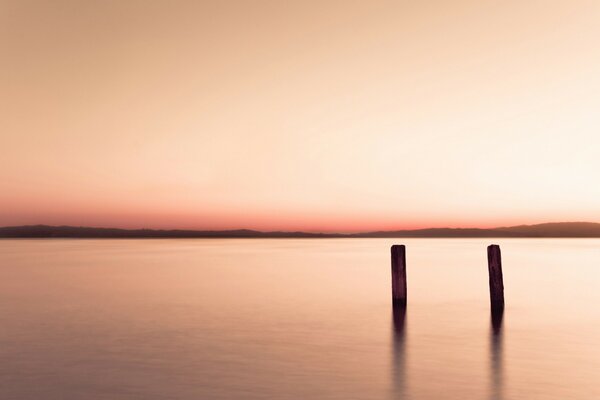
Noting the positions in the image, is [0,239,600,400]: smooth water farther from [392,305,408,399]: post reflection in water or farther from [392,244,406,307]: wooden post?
[392,244,406,307]: wooden post

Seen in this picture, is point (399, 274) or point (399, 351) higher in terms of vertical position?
point (399, 274)

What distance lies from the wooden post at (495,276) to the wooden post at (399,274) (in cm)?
254

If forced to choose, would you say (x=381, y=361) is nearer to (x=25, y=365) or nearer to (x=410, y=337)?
(x=410, y=337)

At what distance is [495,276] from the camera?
18609 mm

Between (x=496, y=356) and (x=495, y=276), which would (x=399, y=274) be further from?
(x=496, y=356)

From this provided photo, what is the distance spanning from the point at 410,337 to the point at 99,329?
8356mm

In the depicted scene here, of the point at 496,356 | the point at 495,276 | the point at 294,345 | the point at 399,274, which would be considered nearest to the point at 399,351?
the point at 496,356

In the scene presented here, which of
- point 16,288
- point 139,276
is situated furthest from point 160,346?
point 139,276

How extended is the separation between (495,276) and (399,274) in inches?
114

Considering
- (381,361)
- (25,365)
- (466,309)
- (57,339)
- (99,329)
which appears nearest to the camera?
(25,365)

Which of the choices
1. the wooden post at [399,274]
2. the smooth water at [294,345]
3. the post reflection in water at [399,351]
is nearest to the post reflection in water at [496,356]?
the smooth water at [294,345]

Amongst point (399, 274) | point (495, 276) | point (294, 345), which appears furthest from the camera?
point (399, 274)

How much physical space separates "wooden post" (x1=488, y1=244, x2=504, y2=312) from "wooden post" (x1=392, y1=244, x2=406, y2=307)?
2.54m

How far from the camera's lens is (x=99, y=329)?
54.5 ft
